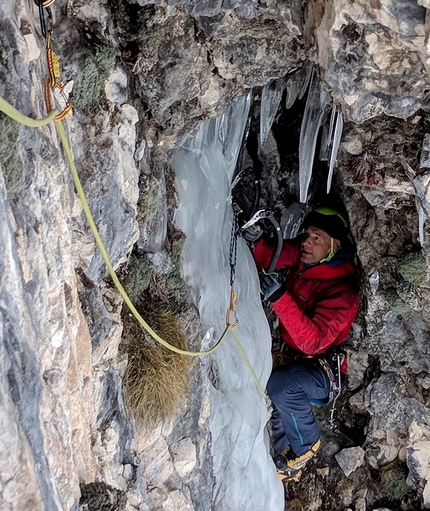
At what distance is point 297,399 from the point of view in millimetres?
5707

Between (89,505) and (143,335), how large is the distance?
121 centimetres

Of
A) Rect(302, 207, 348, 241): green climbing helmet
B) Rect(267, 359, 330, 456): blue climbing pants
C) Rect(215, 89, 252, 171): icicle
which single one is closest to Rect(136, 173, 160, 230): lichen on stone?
Rect(215, 89, 252, 171): icicle

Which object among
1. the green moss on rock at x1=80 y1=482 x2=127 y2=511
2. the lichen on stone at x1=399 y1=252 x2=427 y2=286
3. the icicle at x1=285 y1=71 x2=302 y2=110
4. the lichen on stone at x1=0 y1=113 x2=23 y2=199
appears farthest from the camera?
the lichen on stone at x1=399 y1=252 x2=427 y2=286

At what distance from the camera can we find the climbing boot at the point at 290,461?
5.92 metres

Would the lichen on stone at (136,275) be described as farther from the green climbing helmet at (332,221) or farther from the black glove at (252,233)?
the green climbing helmet at (332,221)

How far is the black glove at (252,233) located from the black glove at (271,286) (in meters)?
0.42

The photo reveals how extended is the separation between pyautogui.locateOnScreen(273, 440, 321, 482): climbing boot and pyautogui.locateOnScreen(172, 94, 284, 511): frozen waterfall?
841mm

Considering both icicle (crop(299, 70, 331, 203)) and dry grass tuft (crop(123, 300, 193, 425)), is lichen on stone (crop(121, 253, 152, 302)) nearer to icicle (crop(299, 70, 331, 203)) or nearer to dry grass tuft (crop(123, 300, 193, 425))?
dry grass tuft (crop(123, 300, 193, 425))

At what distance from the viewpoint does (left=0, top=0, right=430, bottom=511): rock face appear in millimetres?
2281

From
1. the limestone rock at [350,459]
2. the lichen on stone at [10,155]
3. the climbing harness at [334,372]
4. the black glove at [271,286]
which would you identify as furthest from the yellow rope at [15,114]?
the limestone rock at [350,459]

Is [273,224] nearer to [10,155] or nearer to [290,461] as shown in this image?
[290,461]

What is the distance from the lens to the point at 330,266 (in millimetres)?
5605

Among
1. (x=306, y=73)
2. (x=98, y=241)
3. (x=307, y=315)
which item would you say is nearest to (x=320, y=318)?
(x=307, y=315)

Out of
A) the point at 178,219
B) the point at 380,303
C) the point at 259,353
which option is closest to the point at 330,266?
the point at 380,303
